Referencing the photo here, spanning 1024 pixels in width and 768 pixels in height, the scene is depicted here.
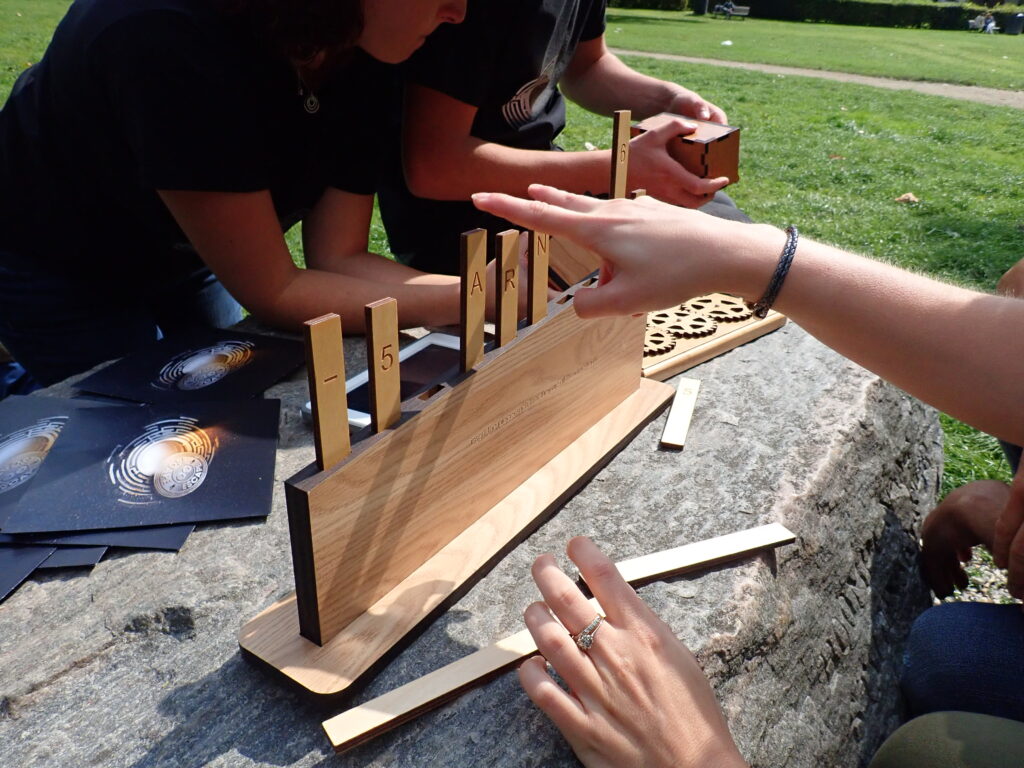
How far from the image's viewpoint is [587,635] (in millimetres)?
902

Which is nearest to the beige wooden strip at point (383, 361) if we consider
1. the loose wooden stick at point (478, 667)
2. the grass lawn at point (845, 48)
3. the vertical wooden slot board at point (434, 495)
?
the vertical wooden slot board at point (434, 495)

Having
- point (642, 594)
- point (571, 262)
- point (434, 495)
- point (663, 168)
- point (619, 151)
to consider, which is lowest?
point (642, 594)

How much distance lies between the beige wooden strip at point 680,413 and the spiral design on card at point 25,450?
40.4 inches

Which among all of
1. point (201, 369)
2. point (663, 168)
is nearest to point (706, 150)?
point (663, 168)

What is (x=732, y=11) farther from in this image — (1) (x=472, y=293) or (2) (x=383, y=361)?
(2) (x=383, y=361)

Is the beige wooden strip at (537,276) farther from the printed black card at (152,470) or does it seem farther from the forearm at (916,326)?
the printed black card at (152,470)

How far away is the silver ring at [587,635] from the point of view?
898mm

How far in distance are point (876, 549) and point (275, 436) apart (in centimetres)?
113

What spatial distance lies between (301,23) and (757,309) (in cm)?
88

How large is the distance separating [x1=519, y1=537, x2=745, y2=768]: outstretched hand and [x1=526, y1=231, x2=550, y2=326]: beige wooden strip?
402 millimetres

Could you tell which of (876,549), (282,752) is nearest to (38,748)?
(282,752)

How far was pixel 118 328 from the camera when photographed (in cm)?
180

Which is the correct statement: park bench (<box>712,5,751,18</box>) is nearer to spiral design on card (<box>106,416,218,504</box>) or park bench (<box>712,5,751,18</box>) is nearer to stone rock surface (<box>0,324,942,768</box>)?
stone rock surface (<box>0,324,942,768</box>)

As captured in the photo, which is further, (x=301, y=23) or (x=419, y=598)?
(x=301, y=23)
